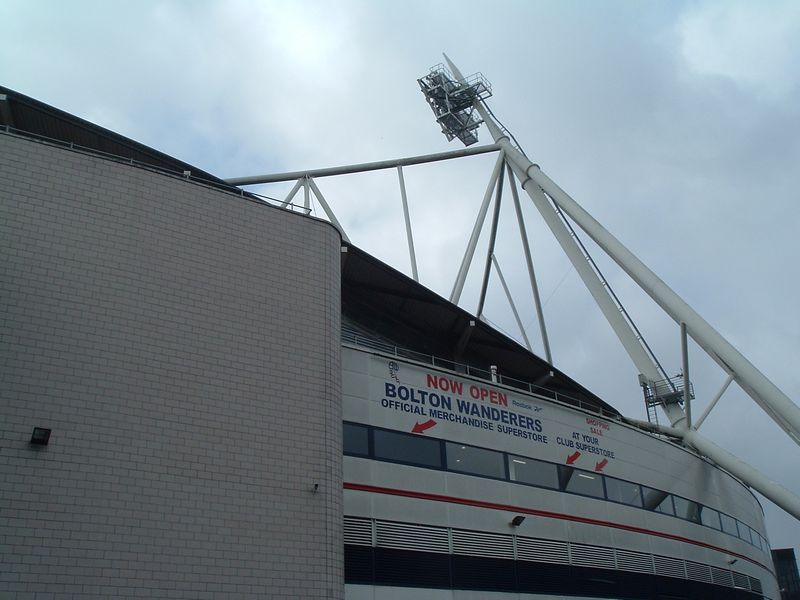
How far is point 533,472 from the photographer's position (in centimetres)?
2688

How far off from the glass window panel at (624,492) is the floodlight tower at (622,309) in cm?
524

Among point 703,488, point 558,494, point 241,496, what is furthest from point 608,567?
point 241,496

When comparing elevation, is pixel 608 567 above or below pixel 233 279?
below

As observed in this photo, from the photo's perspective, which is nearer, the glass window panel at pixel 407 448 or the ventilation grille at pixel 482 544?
the glass window panel at pixel 407 448

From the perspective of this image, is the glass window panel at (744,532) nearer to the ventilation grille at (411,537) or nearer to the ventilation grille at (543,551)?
the ventilation grille at (543,551)

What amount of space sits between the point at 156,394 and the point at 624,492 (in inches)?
783

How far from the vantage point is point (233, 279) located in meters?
20.2

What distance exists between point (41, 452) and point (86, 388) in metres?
1.67

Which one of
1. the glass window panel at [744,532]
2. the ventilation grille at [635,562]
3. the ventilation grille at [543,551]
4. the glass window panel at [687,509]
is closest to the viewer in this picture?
the ventilation grille at [543,551]

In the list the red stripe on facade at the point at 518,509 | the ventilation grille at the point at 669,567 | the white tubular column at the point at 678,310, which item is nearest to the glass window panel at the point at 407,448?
the red stripe on facade at the point at 518,509

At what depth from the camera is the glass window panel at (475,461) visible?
24672 mm

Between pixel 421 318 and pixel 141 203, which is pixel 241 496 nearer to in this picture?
pixel 141 203

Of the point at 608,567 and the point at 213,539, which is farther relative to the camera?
the point at 608,567

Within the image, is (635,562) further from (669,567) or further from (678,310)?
(678,310)
